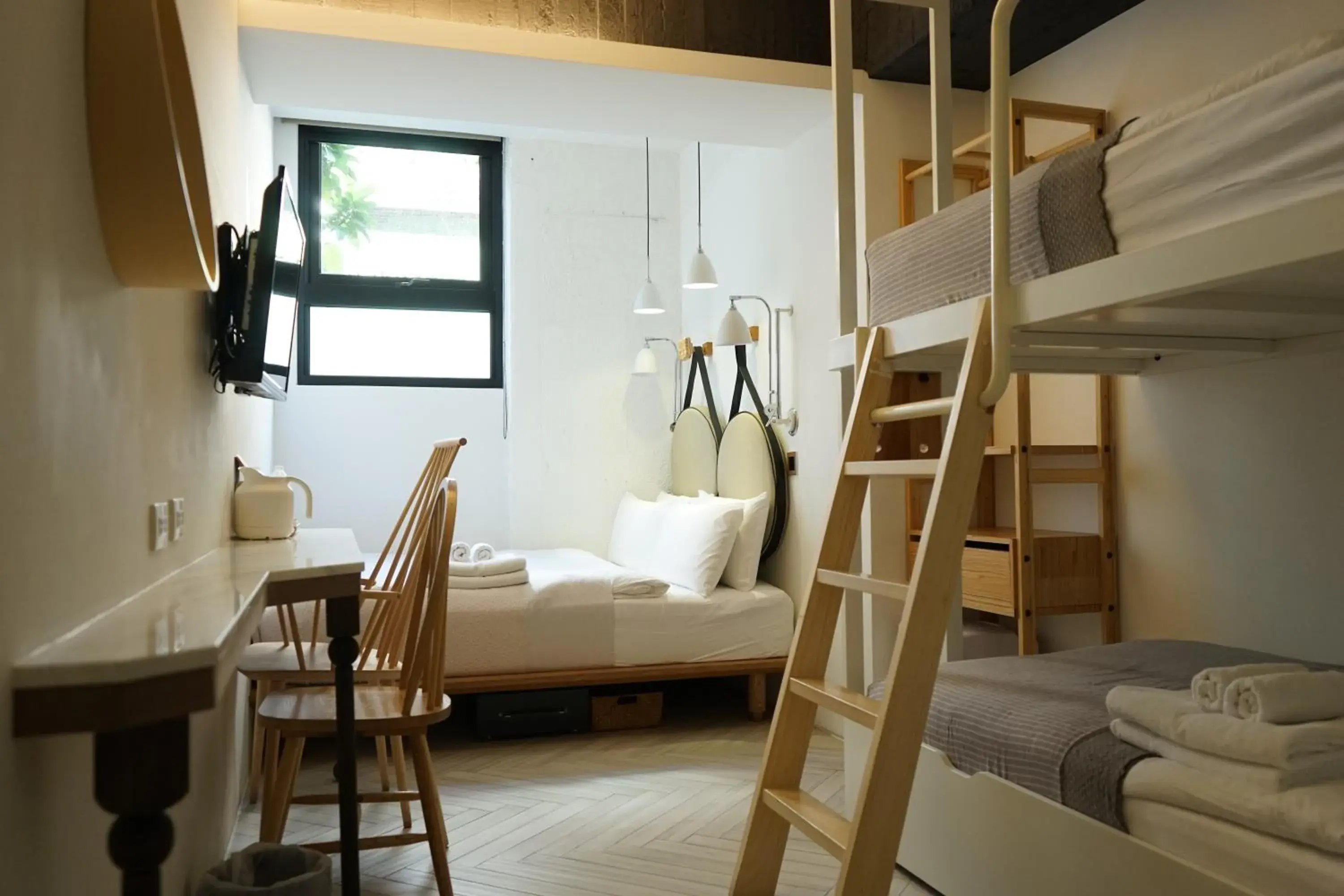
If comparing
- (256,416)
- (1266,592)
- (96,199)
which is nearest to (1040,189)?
(1266,592)

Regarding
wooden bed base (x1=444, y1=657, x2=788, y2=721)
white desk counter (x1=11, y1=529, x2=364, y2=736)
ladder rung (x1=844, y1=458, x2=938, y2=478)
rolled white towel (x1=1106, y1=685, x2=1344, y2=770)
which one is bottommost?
wooden bed base (x1=444, y1=657, x2=788, y2=721)

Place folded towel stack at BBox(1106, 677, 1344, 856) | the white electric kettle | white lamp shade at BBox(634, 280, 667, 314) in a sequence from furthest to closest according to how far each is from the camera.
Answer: white lamp shade at BBox(634, 280, 667, 314)
the white electric kettle
folded towel stack at BBox(1106, 677, 1344, 856)

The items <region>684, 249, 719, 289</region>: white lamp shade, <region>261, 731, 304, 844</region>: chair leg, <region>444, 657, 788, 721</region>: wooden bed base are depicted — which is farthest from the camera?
<region>684, 249, 719, 289</region>: white lamp shade

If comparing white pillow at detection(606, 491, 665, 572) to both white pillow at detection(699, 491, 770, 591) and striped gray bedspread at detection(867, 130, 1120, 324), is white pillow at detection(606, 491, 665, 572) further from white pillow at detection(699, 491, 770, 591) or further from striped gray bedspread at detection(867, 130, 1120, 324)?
striped gray bedspread at detection(867, 130, 1120, 324)

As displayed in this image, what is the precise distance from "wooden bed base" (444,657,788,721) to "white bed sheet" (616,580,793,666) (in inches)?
0.9

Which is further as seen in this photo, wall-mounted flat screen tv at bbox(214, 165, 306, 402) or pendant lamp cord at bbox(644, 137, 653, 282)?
pendant lamp cord at bbox(644, 137, 653, 282)

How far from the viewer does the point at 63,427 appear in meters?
1.26

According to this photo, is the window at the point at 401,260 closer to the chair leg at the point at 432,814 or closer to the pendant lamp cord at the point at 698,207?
the pendant lamp cord at the point at 698,207

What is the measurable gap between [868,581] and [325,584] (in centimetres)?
108

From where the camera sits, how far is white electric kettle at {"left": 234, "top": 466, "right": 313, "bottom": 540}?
9.48 feet

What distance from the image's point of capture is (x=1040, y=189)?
78.1 inches

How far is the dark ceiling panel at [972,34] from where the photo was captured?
10.3ft

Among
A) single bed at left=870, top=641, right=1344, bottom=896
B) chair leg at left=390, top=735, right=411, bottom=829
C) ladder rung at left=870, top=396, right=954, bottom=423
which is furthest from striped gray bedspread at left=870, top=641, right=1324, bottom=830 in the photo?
chair leg at left=390, top=735, right=411, bottom=829

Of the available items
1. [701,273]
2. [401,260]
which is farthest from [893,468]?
[401,260]
